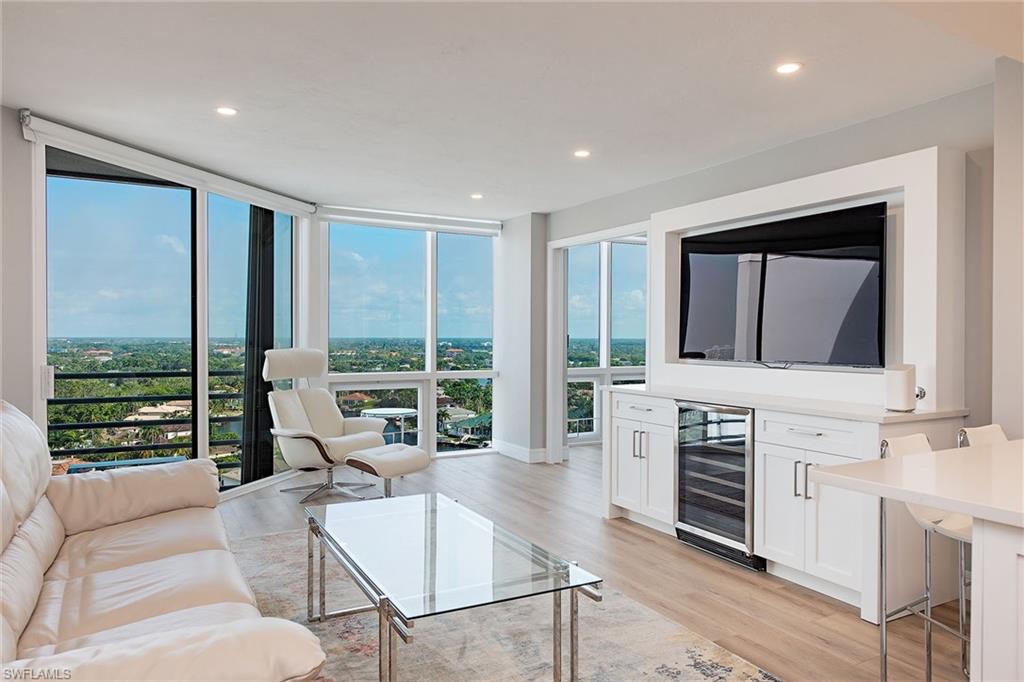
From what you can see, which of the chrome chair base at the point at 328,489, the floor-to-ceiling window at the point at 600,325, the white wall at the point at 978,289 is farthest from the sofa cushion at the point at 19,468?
the floor-to-ceiling window at the point at 600,325

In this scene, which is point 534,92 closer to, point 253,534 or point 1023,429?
point 1023,429

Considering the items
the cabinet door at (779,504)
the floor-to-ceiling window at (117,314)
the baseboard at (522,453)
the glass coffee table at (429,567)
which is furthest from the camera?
the baseboard at (522,453)

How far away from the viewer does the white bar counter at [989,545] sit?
1.49m

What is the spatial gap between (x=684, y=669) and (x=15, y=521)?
93.7 inches

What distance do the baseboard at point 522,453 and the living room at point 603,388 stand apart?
0.65m

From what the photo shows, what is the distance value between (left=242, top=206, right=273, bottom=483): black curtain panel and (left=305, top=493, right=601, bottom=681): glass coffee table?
2.53m

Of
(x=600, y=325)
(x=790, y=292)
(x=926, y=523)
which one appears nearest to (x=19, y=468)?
(x=926, y=523)

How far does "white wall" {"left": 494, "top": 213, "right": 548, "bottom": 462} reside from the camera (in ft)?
21.8

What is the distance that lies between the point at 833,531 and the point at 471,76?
278cm

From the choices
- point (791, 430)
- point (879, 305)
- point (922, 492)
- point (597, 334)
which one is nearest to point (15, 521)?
point (922, 492)

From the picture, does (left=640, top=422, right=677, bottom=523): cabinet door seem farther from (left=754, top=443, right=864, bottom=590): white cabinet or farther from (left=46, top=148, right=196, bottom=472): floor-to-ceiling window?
(left=46, top=148, right=196, bottom=472): floor-to-ceiling window

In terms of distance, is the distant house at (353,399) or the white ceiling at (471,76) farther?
the distant house at (353,399)

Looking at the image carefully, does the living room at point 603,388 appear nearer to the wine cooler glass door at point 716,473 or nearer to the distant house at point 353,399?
the wine cooler glass door at point 716,473

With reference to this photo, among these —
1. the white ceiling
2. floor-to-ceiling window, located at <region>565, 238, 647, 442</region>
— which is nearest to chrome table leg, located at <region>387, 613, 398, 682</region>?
the white ceiling
